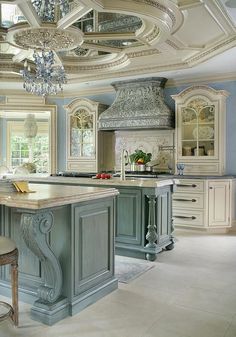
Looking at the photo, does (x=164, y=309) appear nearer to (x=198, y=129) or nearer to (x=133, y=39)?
(x=133, y=39)

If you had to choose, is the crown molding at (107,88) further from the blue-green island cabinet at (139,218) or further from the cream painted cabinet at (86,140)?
the blue-green island cabinet at (139,218)

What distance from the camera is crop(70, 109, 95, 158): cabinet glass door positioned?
7.23 metres

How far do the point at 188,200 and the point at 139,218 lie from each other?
1907mm

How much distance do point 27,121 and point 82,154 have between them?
1.85 m

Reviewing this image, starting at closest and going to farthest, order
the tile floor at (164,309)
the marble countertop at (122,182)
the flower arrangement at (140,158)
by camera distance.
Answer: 1. the tile floor at (164,309)
2. the marble countertop at (122,182)
3. the flower arrangement at (140,158)

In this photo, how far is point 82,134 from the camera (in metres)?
7.35

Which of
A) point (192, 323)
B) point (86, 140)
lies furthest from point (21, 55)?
point (192, 323)

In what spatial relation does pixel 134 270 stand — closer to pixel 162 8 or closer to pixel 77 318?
pixel 77 318

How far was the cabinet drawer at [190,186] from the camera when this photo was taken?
5586 mm

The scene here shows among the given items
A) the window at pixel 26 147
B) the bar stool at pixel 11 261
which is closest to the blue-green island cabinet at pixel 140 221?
the bar stool at pixel 11 261

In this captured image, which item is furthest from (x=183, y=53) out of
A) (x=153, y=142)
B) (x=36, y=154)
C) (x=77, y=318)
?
(x=36, y=154)

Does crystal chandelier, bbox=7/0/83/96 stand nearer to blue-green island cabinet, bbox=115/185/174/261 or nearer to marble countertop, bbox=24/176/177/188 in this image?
marble countertop, bbox=24/176/177/188

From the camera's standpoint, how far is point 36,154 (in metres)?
8.84

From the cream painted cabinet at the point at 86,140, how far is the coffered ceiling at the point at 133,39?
1.61 feet
